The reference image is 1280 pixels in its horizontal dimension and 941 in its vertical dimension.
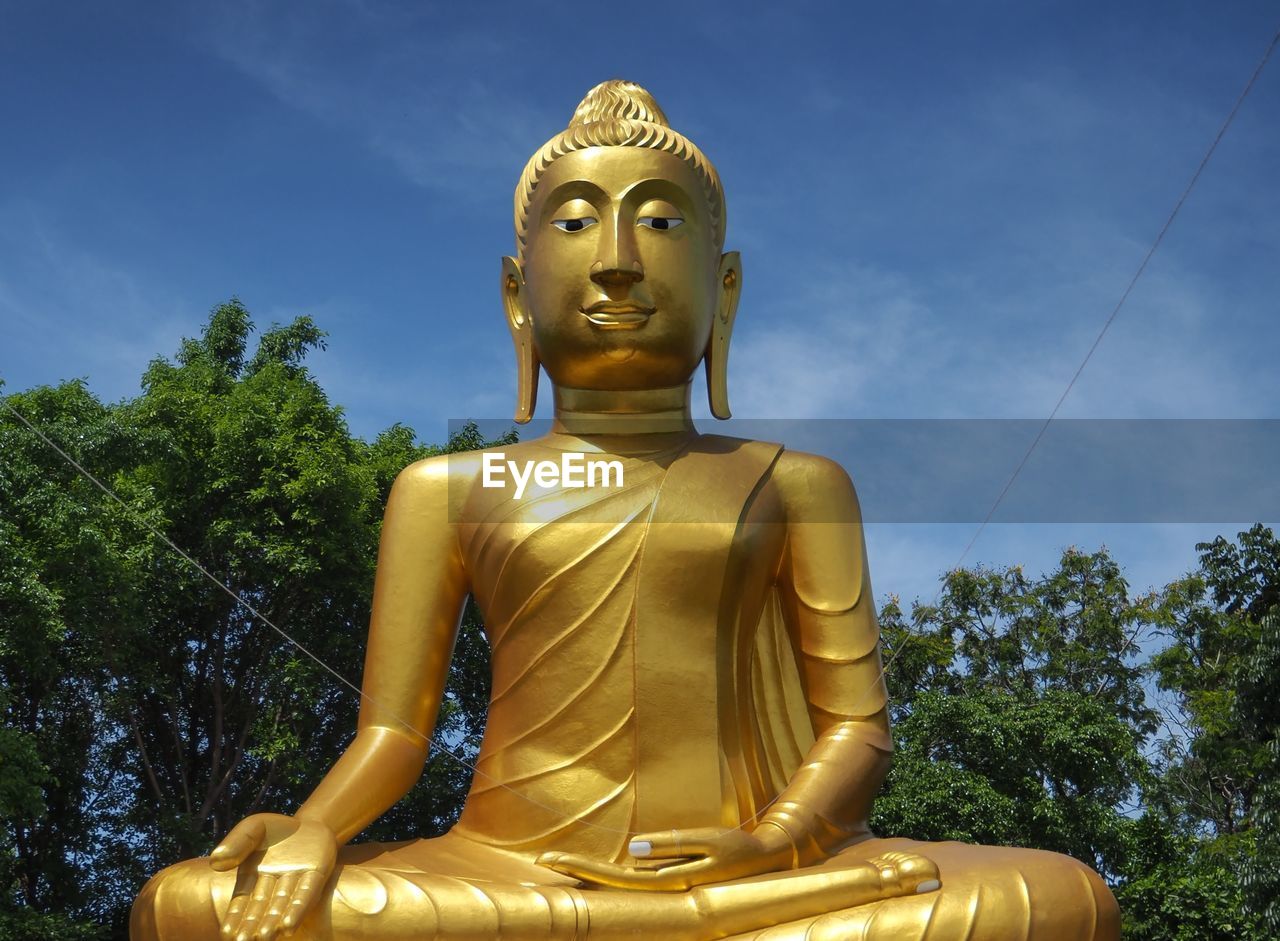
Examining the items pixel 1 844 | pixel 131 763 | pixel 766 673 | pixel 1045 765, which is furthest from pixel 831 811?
pixel 131 763

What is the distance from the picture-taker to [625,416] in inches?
249

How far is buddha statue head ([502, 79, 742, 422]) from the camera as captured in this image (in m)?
6.02

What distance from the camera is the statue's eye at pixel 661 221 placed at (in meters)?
6.07

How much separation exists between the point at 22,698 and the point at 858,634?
399 inches

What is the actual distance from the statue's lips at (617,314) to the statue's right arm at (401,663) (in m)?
0.84

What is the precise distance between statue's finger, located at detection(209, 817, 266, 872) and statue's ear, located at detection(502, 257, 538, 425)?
228cm

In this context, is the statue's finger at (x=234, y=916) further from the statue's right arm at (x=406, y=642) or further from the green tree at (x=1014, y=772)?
the green tree at (x=1014, y=772)

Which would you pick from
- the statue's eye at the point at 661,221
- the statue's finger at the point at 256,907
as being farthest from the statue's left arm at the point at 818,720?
the statue's eye at the point at 661,221

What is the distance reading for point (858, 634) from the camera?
19.5 feet

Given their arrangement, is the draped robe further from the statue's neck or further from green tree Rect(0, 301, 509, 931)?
green tree Rect(0, 301, 509, 931)

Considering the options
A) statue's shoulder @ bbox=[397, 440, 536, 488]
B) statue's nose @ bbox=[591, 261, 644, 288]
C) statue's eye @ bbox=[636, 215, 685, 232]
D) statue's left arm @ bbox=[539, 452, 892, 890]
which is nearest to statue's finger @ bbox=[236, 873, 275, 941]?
statue's left arm @ bbox=[539, 452, 892, 890]

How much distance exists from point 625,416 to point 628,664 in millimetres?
1153

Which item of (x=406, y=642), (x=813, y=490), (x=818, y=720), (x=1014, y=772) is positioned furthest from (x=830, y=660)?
(x=1014, y=772)

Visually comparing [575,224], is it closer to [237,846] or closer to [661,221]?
[661,221]
